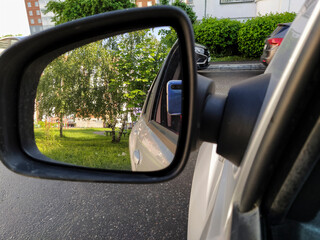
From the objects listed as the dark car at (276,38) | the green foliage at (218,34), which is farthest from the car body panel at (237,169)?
the green foliage at (218,34)

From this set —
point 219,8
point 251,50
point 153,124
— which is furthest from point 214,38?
point 153,124

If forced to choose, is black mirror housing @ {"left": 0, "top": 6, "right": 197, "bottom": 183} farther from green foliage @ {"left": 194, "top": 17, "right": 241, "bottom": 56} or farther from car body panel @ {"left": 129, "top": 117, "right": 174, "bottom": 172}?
green foliage @ {"left": 194, "top": 17, "right": 241, "bottom": 56}

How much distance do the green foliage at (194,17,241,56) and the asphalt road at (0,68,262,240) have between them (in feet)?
43.2

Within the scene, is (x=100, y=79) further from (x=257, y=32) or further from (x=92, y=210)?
(x=257, y=32)

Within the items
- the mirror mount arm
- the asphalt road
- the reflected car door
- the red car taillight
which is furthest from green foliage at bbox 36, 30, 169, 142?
the red car taillight

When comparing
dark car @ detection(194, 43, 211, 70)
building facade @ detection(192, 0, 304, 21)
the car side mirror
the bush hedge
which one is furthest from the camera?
building facade @ detection(192, 0, 304, 21)

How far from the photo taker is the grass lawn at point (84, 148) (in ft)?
3.09

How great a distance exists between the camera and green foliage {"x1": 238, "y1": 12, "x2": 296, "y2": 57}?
13320 mm

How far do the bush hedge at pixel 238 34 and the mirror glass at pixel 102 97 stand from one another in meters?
14.2

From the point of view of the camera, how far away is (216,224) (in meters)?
0.74

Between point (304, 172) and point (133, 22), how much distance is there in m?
0.67

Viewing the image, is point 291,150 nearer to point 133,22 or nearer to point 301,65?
point 301,65

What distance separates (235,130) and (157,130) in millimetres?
818

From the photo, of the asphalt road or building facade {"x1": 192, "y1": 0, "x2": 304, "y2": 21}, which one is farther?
building facade {"x1": 192, "y1": 0, "x2": 304, "y2": 21}
